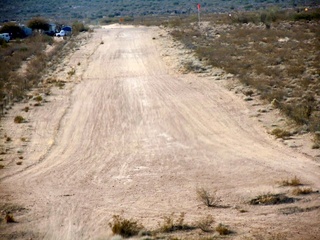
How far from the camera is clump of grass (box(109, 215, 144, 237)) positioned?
11.6 m

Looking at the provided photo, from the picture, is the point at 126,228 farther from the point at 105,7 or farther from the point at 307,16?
the point at 105,7

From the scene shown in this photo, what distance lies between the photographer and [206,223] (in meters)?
11.8

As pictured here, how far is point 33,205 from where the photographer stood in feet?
45.1

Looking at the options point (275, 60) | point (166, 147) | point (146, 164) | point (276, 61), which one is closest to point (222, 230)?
point (146, 164)

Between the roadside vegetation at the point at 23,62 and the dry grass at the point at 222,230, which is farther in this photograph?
the roadside vegetation at the point at 23,62

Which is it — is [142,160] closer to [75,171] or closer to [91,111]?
[75,171]

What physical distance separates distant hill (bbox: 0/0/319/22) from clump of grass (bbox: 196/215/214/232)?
101543 millimetres

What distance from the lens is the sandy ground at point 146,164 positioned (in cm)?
1234

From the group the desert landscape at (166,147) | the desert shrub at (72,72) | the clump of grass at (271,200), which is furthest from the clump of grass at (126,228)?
the desert shrub at (72,72)

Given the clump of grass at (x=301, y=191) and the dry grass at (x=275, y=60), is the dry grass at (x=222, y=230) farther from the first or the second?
the dry grass at (x=275, y=60)

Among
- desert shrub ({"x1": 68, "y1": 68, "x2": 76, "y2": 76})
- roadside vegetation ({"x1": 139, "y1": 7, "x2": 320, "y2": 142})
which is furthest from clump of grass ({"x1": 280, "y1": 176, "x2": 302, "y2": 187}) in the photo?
desert shrub ({"x1": 68, "y1": 68, "x2": 76, "y2": 76})

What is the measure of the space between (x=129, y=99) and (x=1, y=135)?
7680 mm

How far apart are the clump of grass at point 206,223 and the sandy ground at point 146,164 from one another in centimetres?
18

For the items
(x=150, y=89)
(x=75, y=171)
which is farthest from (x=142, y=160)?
(x=150, y=89)
